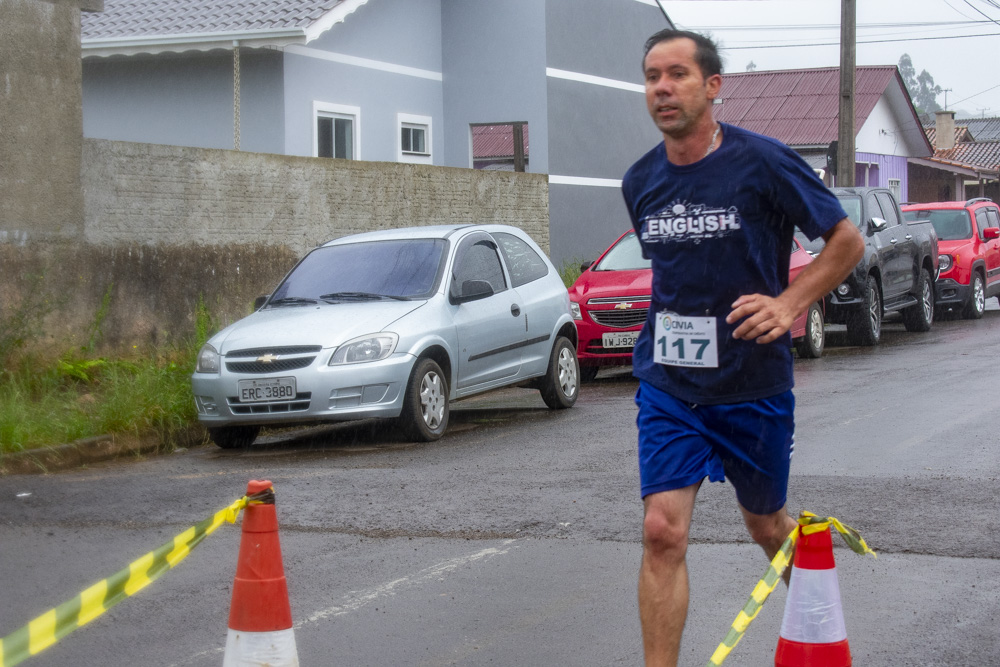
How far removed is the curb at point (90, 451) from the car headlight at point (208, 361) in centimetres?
71

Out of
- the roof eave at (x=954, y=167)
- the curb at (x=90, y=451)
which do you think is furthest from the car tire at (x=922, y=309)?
the roof eave at (x=954, y=167)

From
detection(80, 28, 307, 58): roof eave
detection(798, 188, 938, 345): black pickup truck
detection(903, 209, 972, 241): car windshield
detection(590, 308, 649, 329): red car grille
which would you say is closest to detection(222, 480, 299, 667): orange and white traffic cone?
detection(590, 308, 649, 329): red car grille

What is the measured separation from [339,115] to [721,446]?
1705 cm

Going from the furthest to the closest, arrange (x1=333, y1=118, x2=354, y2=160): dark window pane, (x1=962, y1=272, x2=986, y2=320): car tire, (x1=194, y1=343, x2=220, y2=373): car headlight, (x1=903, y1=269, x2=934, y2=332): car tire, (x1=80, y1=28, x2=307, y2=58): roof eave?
(x1=962, y1=272, x2=986, y2=320): car tire, (x1=333, y1=118, x2=354, y2=160): dark window pane, (x1=903, y1=269, x2=934, y2=332): car tire, (x1=80, y1=28, x2=307, y2=58): roof eave, (x1=194, y1=343, x2=220, y2=373): car headlight

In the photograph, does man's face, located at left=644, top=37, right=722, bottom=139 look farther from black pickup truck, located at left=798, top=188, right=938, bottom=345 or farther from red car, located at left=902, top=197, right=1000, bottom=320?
red car, located at left=902, top=197, right=1000, bottom=320

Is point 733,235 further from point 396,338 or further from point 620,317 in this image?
point 620,317

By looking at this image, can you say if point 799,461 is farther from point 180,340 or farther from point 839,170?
point 839,170

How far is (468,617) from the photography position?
510cm

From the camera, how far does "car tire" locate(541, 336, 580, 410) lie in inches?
457

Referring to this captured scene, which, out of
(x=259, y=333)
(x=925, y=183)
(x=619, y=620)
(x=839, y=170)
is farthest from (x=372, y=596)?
(x=925, y=183)

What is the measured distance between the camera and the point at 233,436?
33.5 ft

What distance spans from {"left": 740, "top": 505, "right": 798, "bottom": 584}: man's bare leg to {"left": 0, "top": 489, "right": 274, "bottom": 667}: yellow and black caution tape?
1.46 meters

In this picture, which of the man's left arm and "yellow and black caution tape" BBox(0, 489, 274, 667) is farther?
the man's left arm

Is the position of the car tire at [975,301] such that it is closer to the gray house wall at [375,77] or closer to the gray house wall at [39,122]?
the gray house wall at [375,77]
